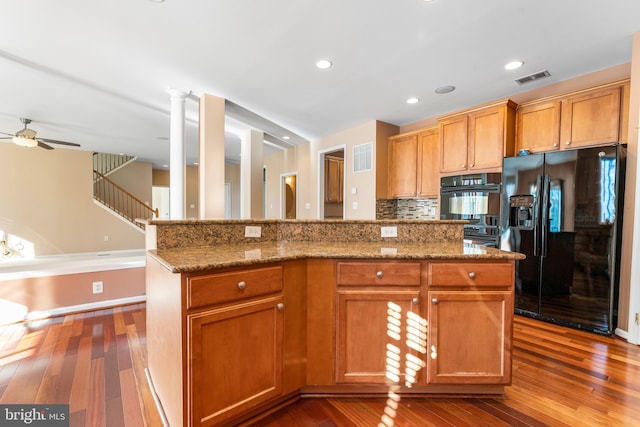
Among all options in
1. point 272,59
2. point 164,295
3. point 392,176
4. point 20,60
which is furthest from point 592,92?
point 20,60

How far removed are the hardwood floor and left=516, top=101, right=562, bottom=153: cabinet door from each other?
1.94 m

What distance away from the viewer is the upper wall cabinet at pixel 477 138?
3.29 meters

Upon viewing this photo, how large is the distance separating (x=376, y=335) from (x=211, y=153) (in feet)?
9.82

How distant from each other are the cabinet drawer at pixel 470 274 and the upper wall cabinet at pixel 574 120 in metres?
2.24

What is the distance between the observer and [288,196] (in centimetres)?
689

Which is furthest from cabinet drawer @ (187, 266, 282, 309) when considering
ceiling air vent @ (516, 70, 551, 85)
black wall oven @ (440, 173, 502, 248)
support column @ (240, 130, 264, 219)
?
support column @ (240, 130, 264, 219)

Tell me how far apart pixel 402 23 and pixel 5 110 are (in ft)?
19.0

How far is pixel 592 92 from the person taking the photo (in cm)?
282

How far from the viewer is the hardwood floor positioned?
5.05 feet

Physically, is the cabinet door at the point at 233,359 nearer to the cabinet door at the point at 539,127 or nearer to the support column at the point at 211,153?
the support column at the point at 211,153

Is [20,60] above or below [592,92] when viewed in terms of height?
above

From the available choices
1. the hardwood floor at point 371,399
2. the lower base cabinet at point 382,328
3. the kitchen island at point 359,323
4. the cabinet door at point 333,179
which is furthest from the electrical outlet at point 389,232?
the cabinet door at point 333,179

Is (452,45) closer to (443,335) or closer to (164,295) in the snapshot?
(443,335)

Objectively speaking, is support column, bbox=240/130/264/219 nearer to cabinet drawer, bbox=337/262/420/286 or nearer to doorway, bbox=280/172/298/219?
doorway, bbox=280/172/298/219
